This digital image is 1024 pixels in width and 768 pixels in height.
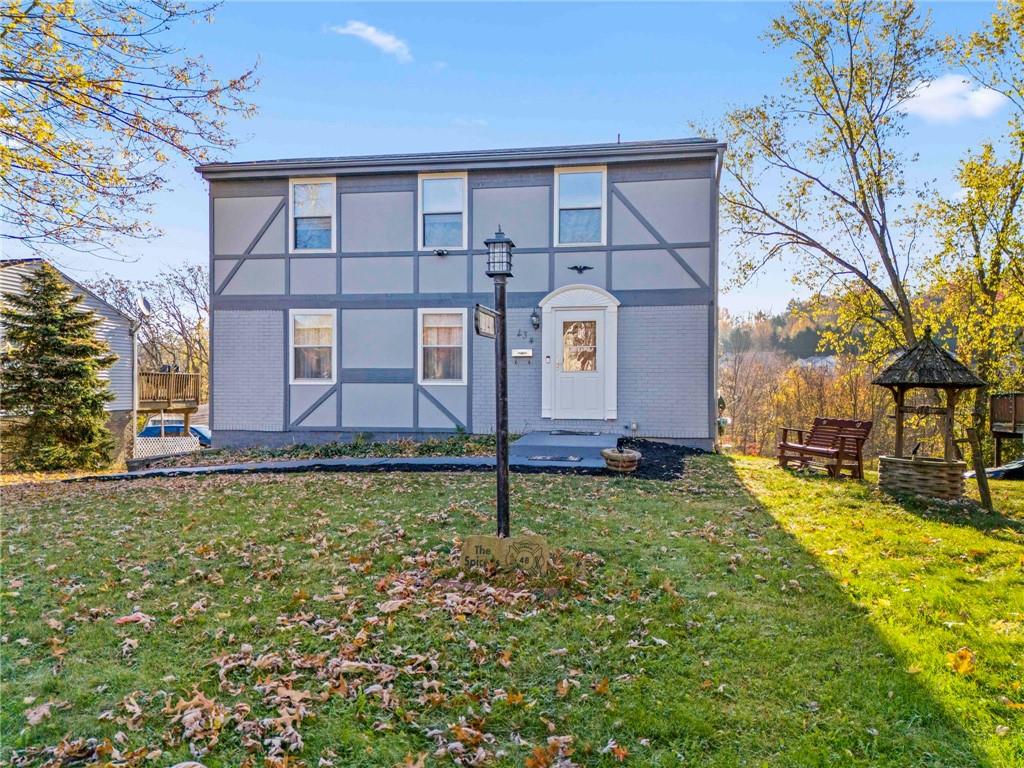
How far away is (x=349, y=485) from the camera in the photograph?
7570mm

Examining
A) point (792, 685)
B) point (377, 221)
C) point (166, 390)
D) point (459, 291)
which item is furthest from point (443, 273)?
point (166, 390)

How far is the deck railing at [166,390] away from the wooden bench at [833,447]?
17830 millimetres

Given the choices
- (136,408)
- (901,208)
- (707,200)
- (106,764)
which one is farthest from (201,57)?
(136,408)

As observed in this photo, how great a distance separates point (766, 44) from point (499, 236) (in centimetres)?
1000

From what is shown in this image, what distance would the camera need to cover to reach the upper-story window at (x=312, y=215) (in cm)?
1202

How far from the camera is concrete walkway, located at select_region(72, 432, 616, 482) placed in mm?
8484

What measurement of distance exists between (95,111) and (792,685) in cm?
774

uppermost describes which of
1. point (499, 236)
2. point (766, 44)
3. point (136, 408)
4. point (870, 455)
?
point (766, 44)

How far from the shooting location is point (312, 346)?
39.8ft

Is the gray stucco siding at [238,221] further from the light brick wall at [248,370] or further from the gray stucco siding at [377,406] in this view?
the gray stucco siding at [377,406]

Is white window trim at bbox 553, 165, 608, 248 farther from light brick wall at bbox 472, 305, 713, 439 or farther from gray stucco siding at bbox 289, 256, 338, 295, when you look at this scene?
gray stucco siding at bbox 289, 256, 338, 295

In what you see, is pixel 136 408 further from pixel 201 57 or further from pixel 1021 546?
pixel 1021 546

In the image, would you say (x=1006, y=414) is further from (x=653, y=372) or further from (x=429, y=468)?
(x=429, y=468)

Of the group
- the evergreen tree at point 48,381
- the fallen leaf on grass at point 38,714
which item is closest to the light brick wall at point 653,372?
the fallen leaf on grass at point 38,714
